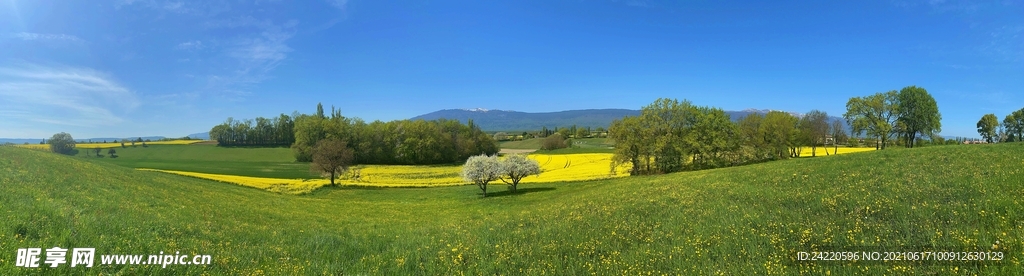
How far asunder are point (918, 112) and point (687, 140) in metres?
37.0

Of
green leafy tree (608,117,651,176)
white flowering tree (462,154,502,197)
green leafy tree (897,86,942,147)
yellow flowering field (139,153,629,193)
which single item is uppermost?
green leafy tree (897,86,942,147)

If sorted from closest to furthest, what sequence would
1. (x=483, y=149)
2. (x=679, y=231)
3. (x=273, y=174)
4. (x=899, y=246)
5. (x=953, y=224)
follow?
1. (x=899, y=246)
2. (x=953, y=224)
3. (x=679, y=231)
4. (x=273, y=174)
5. (x=483, y=149)

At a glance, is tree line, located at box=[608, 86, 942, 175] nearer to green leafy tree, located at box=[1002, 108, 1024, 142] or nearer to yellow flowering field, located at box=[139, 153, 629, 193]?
yellow flowering field, located at box=[139, 153, 629, 193]

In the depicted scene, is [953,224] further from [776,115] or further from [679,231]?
[776,115]

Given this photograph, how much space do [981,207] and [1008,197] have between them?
4.06 ft

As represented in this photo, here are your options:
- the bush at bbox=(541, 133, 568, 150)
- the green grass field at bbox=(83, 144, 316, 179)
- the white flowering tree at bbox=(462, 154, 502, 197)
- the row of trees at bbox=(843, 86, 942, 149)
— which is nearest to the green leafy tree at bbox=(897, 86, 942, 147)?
the row of trees at bbox=(843, 86, 942, 149)

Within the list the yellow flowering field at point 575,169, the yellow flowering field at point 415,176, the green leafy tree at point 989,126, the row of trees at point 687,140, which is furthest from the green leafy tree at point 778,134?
the green leafy tree at point 989,126

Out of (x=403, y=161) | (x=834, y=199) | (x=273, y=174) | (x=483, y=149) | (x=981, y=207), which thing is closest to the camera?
(x=981, y=207)

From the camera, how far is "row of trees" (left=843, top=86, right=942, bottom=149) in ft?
183

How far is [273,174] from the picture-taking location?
67188 mm

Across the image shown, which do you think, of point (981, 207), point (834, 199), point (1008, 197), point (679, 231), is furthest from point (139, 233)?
point (1008, 197)

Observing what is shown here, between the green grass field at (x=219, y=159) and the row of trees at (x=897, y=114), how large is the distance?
95843 millimetres

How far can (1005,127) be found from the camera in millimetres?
68562

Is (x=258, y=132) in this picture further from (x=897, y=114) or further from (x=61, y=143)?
(x=897, y=114)
